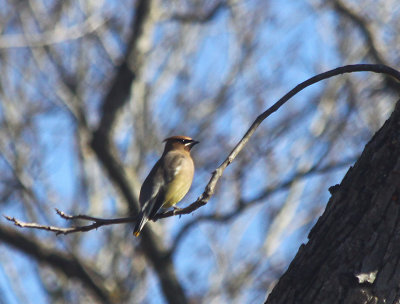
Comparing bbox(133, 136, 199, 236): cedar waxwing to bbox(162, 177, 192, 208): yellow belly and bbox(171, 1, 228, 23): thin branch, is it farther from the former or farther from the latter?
bbox(171, 1, 228, 23): thin branch

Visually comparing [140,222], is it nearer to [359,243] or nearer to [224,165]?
[224,165]

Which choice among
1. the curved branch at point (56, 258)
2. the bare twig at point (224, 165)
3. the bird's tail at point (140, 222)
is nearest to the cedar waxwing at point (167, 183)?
the bird's tail at point (140, 222)

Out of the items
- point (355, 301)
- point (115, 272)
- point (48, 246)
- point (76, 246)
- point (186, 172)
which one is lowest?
point (355, 301)

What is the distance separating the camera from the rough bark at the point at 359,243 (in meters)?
2.84

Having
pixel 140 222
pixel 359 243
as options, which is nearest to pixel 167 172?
pixel 140 222

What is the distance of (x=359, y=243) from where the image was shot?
9.52 feet

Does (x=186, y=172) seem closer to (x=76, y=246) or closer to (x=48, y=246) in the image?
(x=48, y=246)

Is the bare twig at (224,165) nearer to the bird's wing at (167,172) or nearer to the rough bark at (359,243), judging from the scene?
the rough bark at (359,243)

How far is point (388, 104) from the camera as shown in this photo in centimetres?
1173

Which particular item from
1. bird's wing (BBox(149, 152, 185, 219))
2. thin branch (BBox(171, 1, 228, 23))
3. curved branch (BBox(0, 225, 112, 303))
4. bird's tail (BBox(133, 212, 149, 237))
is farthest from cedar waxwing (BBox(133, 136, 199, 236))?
thin branch (BBox(171, 1, 228, 23))

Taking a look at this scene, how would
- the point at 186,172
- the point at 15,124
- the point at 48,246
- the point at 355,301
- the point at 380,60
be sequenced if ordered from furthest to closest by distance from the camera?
the point at 15,124, the point at 380,60, the point at 48,246, the point at 186,172, the point at 355,301

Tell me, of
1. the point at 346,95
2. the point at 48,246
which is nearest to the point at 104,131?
the point at 48,246

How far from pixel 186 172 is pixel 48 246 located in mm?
3788

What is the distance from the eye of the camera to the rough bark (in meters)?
2.84
